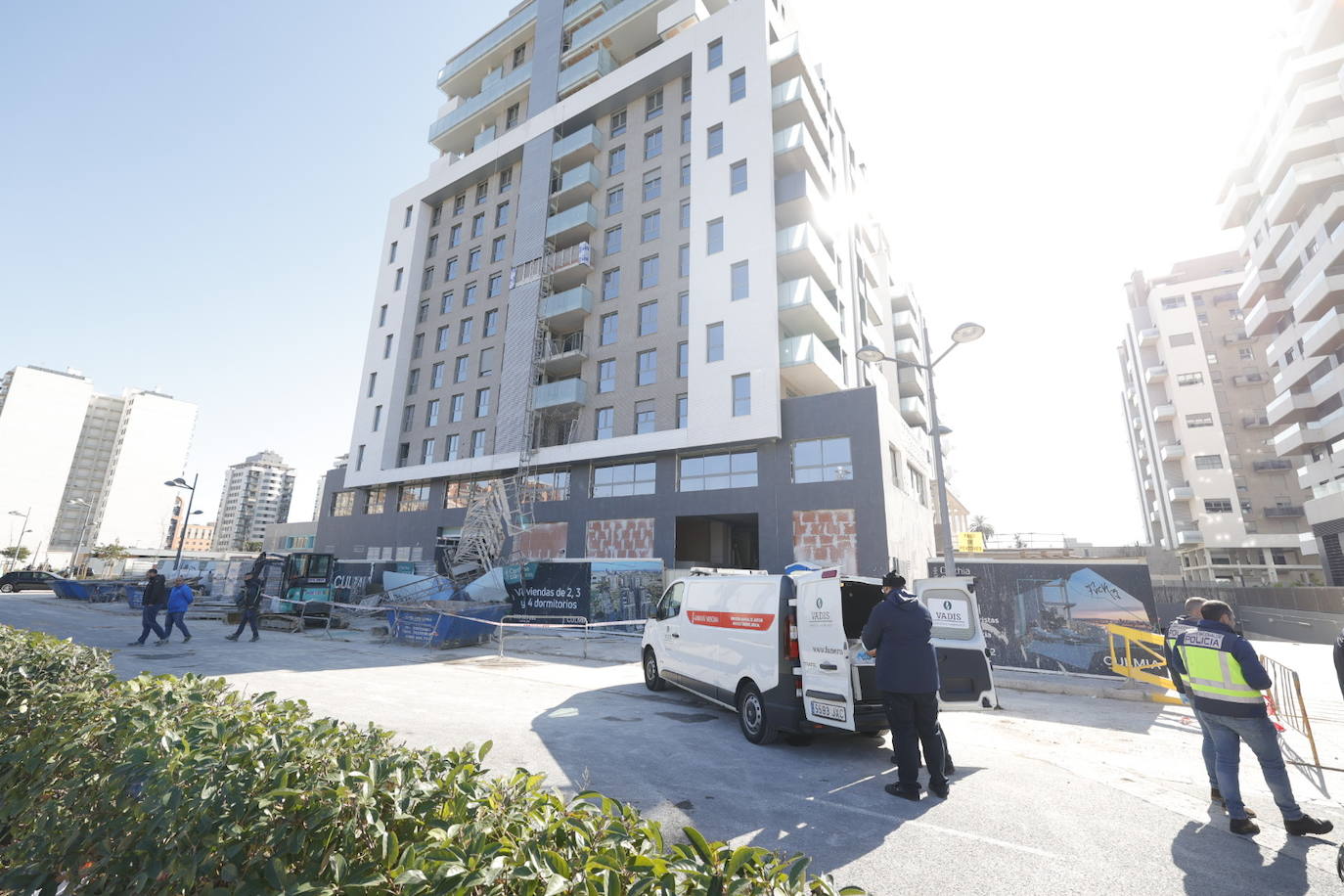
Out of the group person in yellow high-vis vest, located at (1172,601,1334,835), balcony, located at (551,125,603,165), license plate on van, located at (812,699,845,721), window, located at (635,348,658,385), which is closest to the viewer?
person in yellow high-vis vest, located at (1172,601,1334,835)

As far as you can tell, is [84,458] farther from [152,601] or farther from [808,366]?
[808,366]

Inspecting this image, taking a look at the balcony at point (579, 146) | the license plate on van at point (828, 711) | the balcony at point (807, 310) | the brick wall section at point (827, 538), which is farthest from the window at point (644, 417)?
the license plate on van at point (828, 711)

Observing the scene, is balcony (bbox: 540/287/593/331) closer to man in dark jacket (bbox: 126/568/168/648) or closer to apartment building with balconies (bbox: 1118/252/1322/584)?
man in dark jacket (bbox: 126/568/168/648)

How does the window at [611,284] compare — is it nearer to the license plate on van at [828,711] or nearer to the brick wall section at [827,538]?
the brick wall section at [827,538]

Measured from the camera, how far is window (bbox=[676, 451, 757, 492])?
2628cm

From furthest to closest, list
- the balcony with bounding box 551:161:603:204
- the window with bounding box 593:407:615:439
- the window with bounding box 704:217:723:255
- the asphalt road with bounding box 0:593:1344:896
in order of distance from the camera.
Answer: the balcony with bounding box 551:161:603:204 → the window with bounding box 593:407:615:439 → the window with bounding box 704:217:723:255 → the asphalt road with bounding box 0:593:1344:896

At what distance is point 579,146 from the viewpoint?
117 feet

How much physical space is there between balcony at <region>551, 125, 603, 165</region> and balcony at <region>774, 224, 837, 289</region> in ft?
47.8

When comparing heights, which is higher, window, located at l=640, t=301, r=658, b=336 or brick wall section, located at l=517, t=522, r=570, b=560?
window, located at l=640, t=301, r=658, b=336

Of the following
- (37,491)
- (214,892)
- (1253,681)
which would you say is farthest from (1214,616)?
(37,491)

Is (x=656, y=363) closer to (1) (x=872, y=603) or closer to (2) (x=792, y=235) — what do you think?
(2) (x=792, y=235)

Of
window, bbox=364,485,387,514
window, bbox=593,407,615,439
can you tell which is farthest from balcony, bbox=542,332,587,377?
window, bbox=364,485,387,514

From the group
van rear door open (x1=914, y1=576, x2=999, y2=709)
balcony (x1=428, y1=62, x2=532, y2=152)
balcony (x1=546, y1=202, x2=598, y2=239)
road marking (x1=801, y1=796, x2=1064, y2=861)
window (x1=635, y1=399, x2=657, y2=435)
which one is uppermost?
balcony (x1=428, y1=62, x2=532, y2=152)

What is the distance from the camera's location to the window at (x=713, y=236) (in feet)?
94.8
